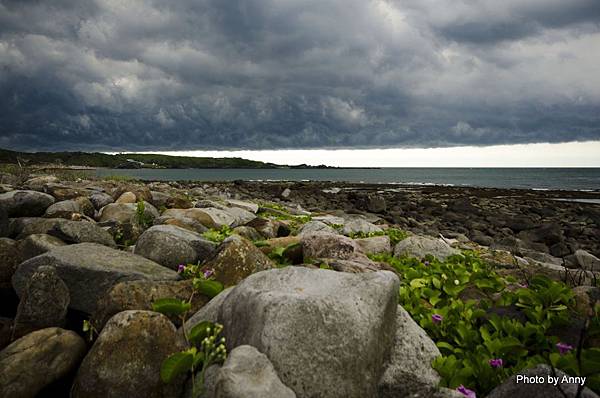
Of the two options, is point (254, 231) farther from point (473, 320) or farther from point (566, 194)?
point (566, 194)

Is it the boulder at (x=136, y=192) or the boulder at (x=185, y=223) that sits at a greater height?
the boulder at (x=136, y=192)

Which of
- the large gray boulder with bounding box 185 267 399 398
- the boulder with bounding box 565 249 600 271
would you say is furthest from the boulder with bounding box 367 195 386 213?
the large gray boulder with bounding box 185 267 399 398

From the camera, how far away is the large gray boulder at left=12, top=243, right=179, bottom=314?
498cm

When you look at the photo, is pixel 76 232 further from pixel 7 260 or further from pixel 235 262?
pixel 235 262

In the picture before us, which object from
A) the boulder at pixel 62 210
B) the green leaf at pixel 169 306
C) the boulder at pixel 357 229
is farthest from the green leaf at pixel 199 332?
the boulder at pixel 357 229

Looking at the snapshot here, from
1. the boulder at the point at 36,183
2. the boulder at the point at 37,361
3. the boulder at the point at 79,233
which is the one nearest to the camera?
the boulder at the point at 37,361

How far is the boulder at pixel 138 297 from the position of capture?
420 centimetres

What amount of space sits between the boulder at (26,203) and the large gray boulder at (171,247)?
485 cm

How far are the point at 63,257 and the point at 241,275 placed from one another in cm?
229

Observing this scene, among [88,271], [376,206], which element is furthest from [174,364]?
[376,206]

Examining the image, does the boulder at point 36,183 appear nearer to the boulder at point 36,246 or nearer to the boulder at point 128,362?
the boulder at point 36,246

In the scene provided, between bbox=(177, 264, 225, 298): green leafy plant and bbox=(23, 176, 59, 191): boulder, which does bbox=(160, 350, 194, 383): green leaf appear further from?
bbox=(23, 176, 59, 191): boulder

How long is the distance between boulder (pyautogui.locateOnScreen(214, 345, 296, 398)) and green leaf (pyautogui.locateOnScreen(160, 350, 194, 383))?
486mm

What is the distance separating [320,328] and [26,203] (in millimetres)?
9008
